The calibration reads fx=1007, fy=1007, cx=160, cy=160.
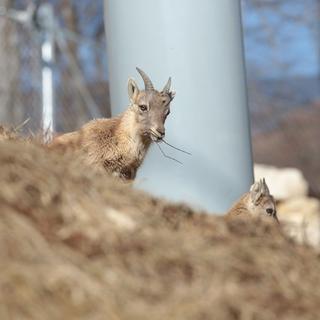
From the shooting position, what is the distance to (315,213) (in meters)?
15.8

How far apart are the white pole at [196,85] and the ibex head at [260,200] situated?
0.71ft

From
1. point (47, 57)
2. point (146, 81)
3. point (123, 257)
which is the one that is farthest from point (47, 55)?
point (123, 257)

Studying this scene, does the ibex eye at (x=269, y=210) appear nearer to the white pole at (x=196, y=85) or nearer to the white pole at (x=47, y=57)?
the white pole at (x=196, y=85)

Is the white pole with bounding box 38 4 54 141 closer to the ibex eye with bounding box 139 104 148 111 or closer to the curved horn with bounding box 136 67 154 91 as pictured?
the ibex eye with bounding box 139 104 148 111

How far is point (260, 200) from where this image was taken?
802cm

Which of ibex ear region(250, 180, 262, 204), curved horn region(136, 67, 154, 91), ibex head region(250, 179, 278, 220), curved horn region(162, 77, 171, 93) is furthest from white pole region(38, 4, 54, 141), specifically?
ibex ear region(250, 180, 262, 204)

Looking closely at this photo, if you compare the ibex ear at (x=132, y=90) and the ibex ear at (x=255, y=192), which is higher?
the ibex ear at (x=132, y=90)

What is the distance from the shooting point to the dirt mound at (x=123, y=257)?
344 centimetres


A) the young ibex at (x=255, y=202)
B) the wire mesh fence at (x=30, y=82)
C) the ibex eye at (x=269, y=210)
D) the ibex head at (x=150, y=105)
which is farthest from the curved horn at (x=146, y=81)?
the wire mesh fence at (x=30, y=82)

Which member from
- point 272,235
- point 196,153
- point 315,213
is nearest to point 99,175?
point 272,235

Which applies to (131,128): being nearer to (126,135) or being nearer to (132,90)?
(126,135)

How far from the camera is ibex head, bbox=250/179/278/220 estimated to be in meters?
7.84

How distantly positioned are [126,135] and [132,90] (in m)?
0.51

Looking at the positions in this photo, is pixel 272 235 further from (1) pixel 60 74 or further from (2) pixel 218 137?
(1) pixel 60 74
